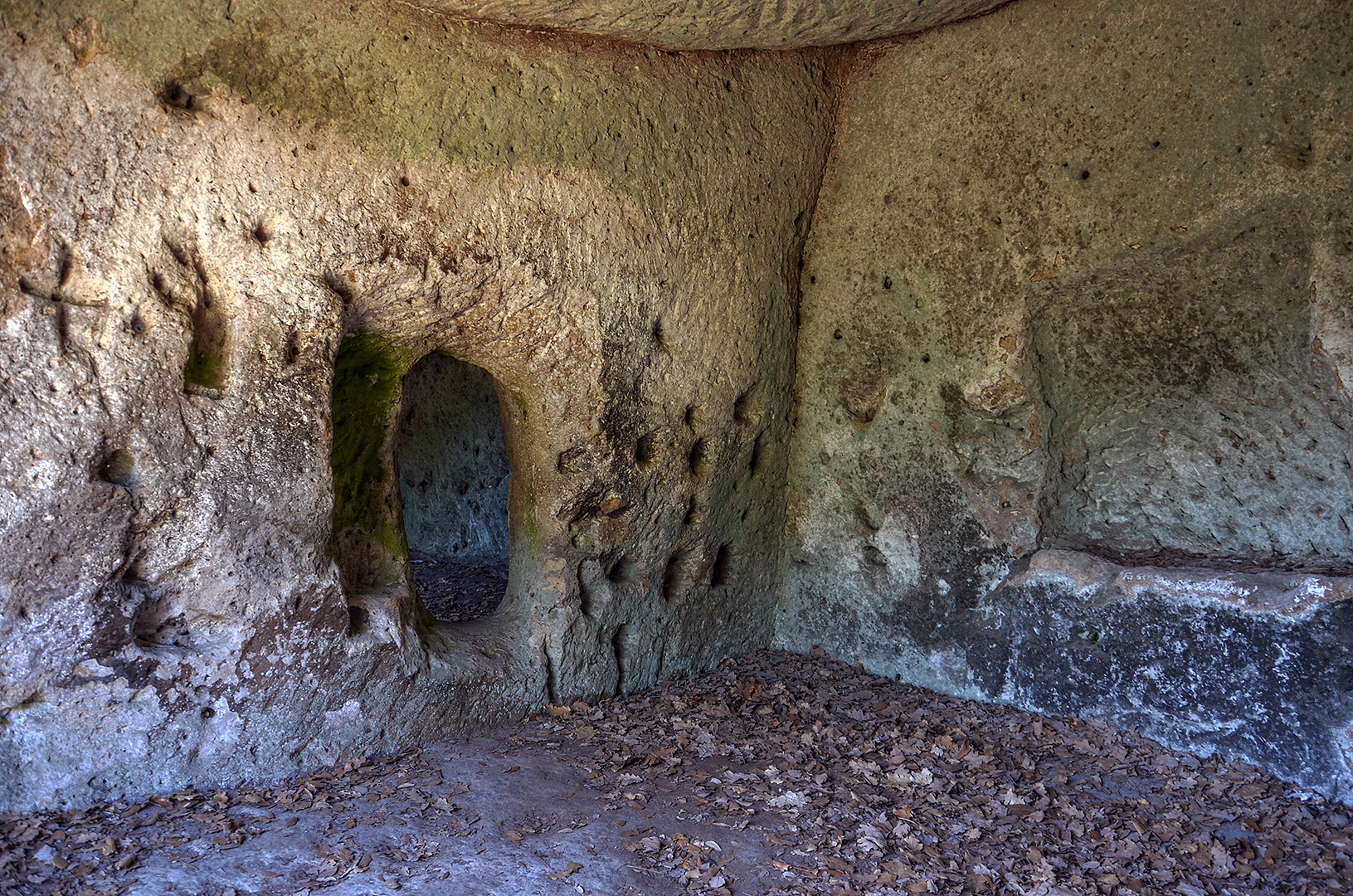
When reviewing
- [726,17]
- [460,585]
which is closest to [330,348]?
[726,17]

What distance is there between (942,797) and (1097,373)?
247cm

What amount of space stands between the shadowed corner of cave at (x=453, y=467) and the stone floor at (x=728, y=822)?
12.9 feet

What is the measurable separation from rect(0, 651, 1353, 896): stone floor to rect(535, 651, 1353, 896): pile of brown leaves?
11 mm

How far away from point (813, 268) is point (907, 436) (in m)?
1.22

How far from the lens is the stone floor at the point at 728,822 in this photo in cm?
336

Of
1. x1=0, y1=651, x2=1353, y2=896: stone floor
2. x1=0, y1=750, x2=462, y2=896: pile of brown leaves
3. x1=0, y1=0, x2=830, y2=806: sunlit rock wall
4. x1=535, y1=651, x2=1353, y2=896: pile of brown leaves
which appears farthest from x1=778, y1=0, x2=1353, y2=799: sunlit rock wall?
x1=0, y1=750, x2=462, y2=896: pile of brown leaves

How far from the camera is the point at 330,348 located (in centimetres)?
399

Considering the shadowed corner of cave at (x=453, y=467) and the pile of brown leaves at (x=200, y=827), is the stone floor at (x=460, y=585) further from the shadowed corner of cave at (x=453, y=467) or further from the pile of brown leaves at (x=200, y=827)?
the pile of brown leaves at (x=200, y=827)

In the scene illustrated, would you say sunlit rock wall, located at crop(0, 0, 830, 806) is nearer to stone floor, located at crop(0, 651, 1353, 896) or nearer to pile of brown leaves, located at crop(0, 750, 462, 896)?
pile of brown leaves, located at crop(0, 750, 462, 896)

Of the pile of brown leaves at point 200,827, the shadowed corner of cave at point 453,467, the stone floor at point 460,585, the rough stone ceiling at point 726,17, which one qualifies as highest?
the rough stone ceiling at point 726,17

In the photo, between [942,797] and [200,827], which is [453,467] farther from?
[942,797]

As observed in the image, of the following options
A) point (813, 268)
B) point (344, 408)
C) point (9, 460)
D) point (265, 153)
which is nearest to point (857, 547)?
point (813, 268)

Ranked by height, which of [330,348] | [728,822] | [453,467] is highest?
[330,348]

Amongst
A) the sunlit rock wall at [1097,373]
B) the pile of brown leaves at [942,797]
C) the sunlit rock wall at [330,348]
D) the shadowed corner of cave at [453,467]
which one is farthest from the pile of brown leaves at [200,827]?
the shadowed corner of cave at [453,467]
